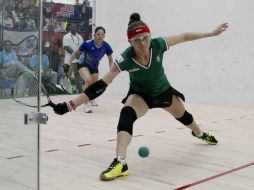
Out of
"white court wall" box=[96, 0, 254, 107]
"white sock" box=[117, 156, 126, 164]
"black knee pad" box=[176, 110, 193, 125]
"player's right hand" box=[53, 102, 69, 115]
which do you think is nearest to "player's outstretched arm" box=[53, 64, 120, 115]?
"player's right hand" box=[53, 102, 69, 115]

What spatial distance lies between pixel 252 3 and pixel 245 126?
1.94m

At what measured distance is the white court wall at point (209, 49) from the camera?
4.86 m

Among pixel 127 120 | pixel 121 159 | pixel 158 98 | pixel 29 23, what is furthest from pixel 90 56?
pixel 29 23

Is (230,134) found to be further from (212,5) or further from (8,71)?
(212,5)

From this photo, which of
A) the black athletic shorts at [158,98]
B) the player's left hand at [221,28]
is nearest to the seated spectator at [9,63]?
the black athletic shorts at [158,98]

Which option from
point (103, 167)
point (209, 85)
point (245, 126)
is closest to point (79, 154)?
point (103, 167)

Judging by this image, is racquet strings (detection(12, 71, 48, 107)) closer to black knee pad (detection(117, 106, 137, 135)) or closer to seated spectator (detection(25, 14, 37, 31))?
seated spectator (detection(25, 14, 37, 31))

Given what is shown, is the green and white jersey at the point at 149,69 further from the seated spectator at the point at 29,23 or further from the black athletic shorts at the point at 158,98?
the seated spectator at the point at 29,23

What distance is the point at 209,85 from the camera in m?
5.21

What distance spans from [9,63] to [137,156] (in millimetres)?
1129

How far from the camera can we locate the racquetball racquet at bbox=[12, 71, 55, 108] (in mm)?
1085

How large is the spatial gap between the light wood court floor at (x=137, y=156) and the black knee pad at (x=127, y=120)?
0.63 ft

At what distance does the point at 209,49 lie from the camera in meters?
5.18

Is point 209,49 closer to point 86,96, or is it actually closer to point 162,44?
point 162,44
